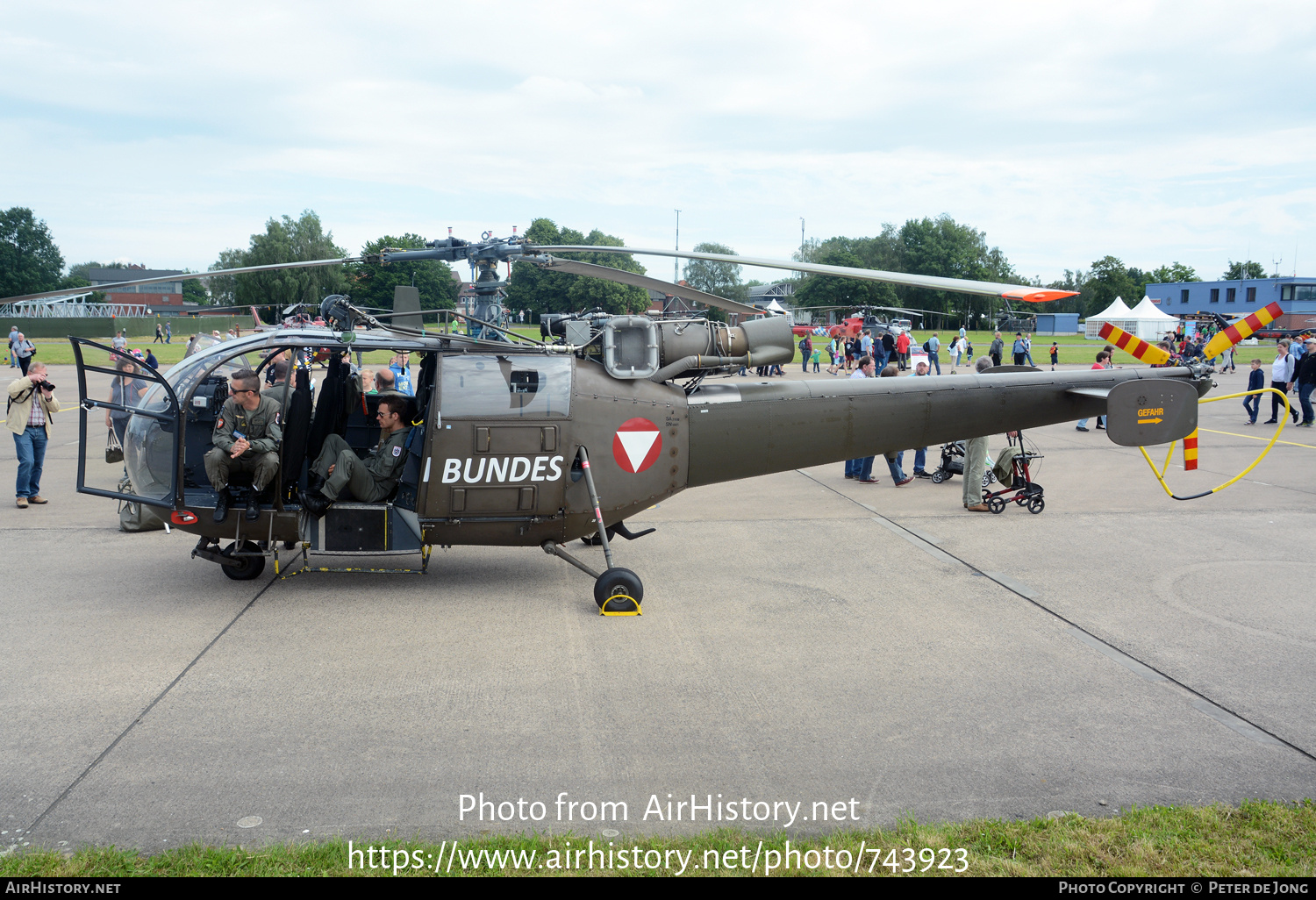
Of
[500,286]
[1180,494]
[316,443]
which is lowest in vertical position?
[1180,494]

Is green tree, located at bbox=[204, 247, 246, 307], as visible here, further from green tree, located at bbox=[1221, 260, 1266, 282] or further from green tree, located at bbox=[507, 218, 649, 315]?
green tree, located at bbox=[1221, 260, 1266, 282]

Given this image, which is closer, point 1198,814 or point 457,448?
point 1198,814

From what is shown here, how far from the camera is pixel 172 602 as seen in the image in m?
6.99

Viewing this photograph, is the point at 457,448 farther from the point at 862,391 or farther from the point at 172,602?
the point at 862,391

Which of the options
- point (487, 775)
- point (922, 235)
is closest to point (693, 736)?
point (487, 775)

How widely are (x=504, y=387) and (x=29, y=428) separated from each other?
7.32m

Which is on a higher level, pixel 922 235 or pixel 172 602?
pixel 922 235

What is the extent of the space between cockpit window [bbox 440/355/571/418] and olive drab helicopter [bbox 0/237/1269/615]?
0.01m

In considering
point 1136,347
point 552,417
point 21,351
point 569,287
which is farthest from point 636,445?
point 569,287

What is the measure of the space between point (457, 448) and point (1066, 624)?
5.13 meters

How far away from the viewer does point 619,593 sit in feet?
22.5

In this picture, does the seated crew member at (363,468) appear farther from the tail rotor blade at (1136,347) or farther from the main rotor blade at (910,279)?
the tail rotor blade at (1136,347)

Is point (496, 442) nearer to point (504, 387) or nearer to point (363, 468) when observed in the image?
point (504, 387)

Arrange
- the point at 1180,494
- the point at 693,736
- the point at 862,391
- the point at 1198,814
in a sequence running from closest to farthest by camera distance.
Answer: the point at 1198,814 < the point at 693,736 < the point at 862,391 < the point at 1180,494
